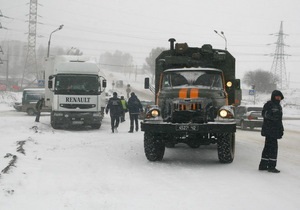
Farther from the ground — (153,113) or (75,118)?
(153,113)

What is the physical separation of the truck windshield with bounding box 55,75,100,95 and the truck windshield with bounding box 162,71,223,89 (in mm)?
8560

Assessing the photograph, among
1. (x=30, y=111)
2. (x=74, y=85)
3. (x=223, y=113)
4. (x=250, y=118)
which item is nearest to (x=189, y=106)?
(x=223, y=113)

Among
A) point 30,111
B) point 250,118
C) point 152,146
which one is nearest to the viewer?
point 152,146

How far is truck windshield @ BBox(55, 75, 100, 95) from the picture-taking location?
61.0 ft

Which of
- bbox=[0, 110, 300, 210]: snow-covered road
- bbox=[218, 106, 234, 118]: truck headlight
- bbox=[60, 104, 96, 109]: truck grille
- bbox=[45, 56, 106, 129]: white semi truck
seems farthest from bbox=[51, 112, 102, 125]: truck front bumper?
bbox=[218, 106, 234, 118]: truck headlight

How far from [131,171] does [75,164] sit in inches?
59.2

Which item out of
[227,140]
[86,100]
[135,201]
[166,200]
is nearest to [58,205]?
[135,201]

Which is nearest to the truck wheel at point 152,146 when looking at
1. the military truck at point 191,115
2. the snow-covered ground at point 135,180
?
the military truck at point 191,115

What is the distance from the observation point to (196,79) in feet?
34.4

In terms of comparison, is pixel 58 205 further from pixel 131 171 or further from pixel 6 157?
pixel 6 157

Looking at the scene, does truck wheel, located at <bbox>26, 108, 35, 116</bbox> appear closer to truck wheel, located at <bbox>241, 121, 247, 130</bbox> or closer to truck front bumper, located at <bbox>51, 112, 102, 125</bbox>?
truck front bumper, located at <bbox>51, 112, 102, 125</bbox>

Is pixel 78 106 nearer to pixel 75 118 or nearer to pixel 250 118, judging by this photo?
Answer: pixel 75 118

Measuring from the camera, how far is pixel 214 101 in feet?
A: 31.7

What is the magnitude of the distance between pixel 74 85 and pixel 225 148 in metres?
10.9
